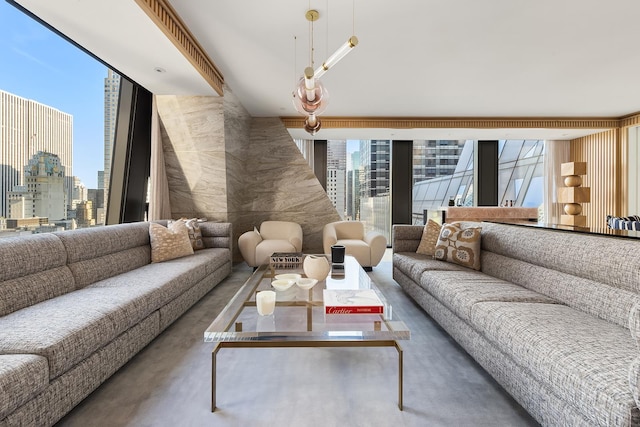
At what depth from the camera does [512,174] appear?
7199 mm

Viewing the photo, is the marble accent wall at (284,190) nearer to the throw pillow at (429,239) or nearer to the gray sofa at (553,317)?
the throw pillow at (429,239)

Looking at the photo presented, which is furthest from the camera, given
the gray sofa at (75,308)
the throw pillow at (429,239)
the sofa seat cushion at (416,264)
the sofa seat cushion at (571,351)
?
the throw pillow at (429,239)

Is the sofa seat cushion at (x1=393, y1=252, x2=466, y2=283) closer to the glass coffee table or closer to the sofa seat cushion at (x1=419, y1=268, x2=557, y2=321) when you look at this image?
the sofa seat cushion at (x1=419, y1=268, x2=557, y2=321)

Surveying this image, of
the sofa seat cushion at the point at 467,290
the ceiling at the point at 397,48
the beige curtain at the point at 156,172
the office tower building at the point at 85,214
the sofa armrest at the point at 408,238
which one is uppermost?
the ceiling at the point at 397,48

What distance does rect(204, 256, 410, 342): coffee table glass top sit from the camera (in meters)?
1.40

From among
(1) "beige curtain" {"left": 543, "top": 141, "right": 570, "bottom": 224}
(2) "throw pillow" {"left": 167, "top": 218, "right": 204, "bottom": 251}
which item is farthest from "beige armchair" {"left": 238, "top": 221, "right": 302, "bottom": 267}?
(1) "beige curtain" {"left": 543, "top": 141, "right": 570, "bottom": 224}

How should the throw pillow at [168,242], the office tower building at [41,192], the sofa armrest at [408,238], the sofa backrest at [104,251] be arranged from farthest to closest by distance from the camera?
the sofa armrest at [408,238]
the throw pillow at [168,242]
the office tower building at [41,192]
the sofa backrest at [104,251]

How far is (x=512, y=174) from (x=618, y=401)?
7360 mm

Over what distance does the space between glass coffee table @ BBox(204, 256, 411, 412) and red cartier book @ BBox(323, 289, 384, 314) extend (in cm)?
3

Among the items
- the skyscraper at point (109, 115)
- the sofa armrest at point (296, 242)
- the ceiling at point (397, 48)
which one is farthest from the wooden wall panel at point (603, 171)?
the skyscraper at point (109, 115)

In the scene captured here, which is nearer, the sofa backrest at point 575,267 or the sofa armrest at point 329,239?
the sofa backrest at point 575,267

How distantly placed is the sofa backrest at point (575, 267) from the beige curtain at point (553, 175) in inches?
217

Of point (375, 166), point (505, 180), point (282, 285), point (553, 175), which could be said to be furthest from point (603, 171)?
point (282, 285)

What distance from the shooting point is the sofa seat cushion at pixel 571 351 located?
3.11ft
